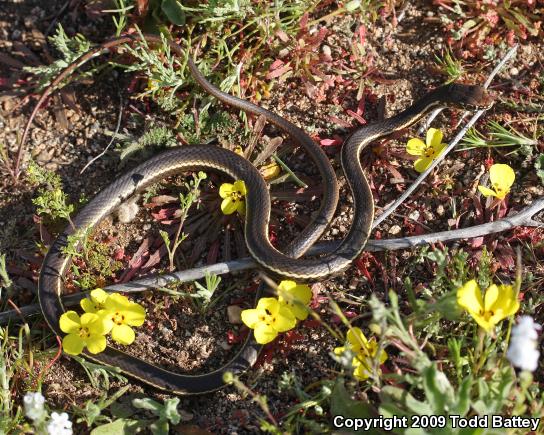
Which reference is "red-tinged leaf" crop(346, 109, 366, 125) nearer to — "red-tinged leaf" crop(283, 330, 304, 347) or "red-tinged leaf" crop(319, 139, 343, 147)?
"red-tinged leaf" crop(319, 139, 343, 147)

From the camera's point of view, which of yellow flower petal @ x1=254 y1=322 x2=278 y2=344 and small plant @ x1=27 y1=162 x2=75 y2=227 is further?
small plant @ x1=27 y1=162 x2=75 y2=227

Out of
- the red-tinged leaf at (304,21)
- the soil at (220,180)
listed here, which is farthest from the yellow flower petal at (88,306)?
the red-tinged leaf at (304,21)

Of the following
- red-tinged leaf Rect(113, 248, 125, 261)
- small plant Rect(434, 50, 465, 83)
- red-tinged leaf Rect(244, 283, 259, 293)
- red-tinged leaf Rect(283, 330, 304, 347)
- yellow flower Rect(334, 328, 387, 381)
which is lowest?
red-tinged leaf Rect(283, 330, 304, 347)

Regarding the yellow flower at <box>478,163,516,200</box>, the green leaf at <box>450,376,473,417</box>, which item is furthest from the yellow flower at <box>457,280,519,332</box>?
the yellow flower at <box>478,163,516,200</box>

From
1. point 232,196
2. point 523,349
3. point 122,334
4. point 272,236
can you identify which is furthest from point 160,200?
point 523,349

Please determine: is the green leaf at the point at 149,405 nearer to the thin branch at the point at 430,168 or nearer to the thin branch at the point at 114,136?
the thin branch at the point at 430,168

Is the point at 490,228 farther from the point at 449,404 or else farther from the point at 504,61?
the point at 449,404
